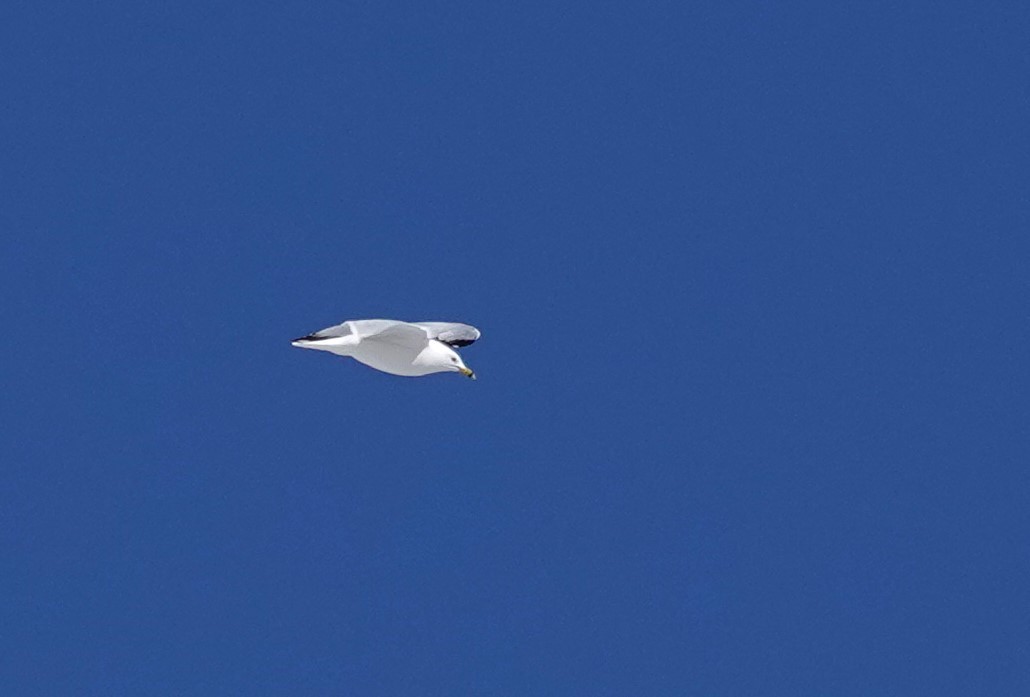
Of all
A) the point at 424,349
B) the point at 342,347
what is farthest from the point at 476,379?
the point at 342,347

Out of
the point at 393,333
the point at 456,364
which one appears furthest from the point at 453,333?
the point at 393,333

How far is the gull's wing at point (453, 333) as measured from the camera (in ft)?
105

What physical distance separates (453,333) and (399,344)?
129 inches

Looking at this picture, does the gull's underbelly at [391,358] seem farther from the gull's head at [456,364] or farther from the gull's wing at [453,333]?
the gull's wing at [453,333]

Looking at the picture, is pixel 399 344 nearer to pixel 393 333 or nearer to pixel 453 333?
pixel 393 333

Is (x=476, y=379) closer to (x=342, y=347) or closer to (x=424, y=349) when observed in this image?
(x=424, y=349)

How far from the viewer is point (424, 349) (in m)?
29.6

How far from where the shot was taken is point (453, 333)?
105 ft

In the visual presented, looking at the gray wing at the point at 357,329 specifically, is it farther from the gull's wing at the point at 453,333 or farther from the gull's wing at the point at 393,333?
the gull's wing at the point at 453,333

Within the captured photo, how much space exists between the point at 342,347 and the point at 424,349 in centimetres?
203

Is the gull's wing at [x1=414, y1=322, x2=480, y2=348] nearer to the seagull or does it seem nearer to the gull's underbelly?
the seagull

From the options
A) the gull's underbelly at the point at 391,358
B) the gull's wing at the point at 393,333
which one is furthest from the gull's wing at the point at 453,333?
the gull's wing at the point at 393,333

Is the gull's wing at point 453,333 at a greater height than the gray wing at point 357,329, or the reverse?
the gull's wing at point 453,333

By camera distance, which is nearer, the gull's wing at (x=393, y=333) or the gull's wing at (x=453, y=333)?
the gull's wing at (x=393, y=333)
